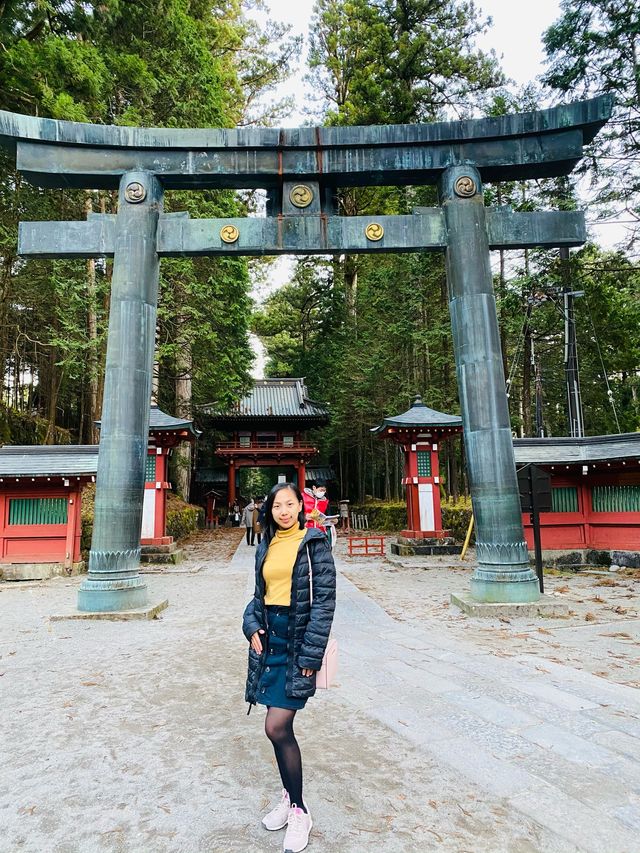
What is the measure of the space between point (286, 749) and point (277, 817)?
349mm

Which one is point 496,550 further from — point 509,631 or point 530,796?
point 530,796

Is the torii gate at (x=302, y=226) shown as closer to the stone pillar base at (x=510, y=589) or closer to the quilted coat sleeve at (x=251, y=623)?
the stone pillar base at (x=510, y=589)

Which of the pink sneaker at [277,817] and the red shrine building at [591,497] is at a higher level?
the red shrine building at [591,497]

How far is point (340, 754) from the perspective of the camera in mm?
2883

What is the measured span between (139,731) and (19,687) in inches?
60.8

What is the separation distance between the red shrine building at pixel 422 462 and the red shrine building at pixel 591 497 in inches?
117

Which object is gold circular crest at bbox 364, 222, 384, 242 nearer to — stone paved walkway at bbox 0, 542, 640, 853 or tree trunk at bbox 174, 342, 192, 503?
stone paved walkway at bbox 0, 542, 640, 853

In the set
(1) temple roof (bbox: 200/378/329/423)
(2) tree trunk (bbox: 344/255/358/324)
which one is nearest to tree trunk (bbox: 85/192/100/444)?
(1) temple roof (bbox: 200/378/329/423)

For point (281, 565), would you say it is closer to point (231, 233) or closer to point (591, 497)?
point (231, 233)

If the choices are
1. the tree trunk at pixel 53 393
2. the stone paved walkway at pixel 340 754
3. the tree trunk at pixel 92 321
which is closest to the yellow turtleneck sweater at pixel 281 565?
the stone paved walkway at pixel 340 754

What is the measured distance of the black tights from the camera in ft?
6.90

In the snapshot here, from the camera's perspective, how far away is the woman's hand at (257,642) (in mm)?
2242

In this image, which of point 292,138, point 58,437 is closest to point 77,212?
point 58,437

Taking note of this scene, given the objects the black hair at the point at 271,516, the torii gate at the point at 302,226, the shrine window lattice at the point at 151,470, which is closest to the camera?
the black hair at the point at 271,516
